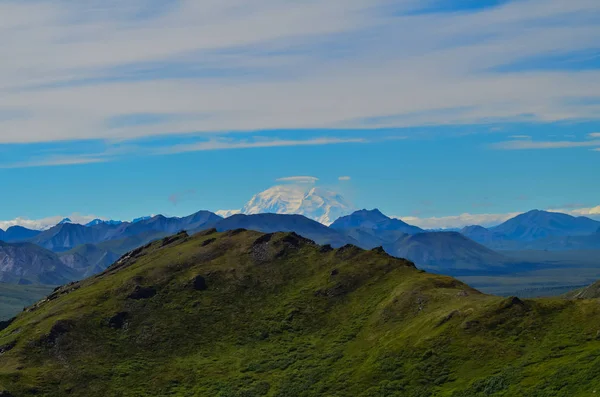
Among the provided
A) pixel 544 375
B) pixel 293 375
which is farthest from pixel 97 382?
pixel 544 375

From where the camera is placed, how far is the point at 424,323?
18925 centimetres

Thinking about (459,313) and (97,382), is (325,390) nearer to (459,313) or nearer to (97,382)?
(459,313)

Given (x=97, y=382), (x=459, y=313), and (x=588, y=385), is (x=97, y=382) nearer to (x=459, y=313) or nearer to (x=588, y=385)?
(x=459, y=313)

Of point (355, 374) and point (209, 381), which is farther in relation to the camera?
point (209, 381)

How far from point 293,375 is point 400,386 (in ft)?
118

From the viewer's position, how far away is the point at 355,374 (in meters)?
181

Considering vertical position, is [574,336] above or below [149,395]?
above

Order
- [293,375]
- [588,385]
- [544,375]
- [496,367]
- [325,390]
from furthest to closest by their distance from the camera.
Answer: [293,375] < [325,390] < [496,367] < [544,375] < [588,385]

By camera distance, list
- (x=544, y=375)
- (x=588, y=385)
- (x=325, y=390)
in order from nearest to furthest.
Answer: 1. (x=588, y=385)
2. (x=544, y=375)
3. (x=325, y=390)

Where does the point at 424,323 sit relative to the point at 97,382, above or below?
above

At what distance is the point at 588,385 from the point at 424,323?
6050 centimetres

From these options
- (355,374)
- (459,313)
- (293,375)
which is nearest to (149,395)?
(293,375)

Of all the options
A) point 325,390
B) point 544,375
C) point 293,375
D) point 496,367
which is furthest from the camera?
point 293,375

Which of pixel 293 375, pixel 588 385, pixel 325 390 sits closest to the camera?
pixel 588 385
